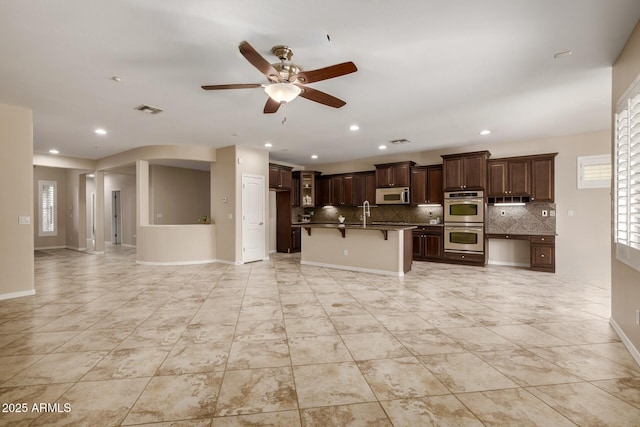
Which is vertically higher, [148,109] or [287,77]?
[148,109]

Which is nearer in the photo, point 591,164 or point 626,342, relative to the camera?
point 626,342

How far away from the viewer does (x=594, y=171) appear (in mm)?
6070

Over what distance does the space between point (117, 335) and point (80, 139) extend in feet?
17.3

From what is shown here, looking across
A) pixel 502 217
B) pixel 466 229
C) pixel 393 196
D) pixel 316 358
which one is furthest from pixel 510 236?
pixel 316 358

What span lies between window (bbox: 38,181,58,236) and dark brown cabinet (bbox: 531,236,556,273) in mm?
13823

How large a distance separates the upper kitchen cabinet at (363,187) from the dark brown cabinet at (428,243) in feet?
5.50

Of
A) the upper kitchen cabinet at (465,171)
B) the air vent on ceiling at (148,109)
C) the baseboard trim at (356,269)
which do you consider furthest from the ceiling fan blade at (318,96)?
the upper kitchen cabinet at (465,171)

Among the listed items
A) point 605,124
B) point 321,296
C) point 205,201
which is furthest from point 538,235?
point 205,201

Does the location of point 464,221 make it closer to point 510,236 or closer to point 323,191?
point 510,236

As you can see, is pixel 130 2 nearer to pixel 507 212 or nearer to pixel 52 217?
pixel 507 212

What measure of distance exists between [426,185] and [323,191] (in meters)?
3.12

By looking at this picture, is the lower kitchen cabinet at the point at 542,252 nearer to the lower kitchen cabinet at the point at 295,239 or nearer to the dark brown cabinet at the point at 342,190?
the dark brown cabinet at the point at 342,190

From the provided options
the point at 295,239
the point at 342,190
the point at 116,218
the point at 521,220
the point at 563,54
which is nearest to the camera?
the point at 563,54

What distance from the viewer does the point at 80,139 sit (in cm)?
645
